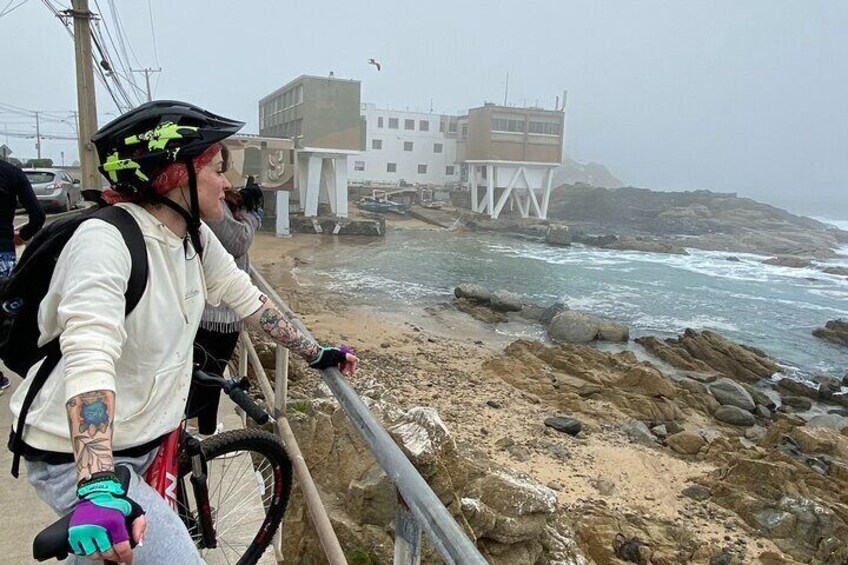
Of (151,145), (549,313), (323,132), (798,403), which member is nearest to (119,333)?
(151,145)

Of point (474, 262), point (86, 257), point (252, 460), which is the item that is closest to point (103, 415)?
point (86, 257)

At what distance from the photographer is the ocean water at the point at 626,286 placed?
2259 centimetres

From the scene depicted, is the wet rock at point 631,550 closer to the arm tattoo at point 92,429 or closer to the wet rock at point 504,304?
the arm tattoo at point 92,429

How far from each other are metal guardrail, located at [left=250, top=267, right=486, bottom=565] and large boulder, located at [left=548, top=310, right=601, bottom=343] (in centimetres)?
1825

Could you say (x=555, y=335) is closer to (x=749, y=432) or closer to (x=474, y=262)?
(x=749, y=432)

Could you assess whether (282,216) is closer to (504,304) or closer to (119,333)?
(504,304)

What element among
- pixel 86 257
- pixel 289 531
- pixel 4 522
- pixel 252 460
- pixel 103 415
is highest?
pixel 86 257

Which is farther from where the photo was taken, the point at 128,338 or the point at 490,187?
the point at 490,187

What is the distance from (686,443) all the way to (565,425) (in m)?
2.27

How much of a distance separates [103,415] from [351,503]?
267 cm

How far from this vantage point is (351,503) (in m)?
3.84

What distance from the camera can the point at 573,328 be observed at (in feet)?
64.5

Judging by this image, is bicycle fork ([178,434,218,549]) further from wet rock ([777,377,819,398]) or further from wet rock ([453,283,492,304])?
wet rock ([453,283,492,304])

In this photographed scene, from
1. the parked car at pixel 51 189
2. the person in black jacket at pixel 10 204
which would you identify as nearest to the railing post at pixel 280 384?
the person in black jacket at pixel 10 204
